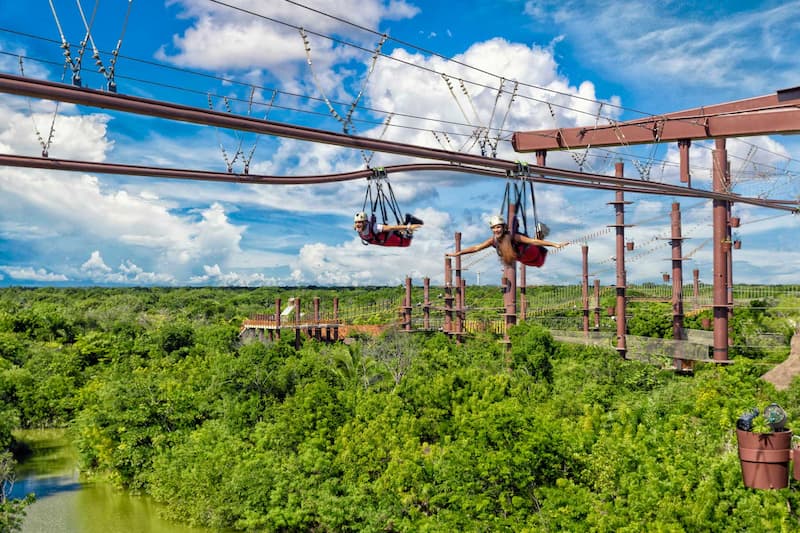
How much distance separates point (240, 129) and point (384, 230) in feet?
10.3

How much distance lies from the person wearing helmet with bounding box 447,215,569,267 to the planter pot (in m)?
3.77

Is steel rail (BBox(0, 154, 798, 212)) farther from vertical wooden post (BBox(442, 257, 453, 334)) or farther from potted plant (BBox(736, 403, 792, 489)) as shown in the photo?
vertical wooden post (BBox(442, 257, 453, 334))

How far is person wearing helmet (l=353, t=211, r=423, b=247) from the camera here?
1212 centimetres

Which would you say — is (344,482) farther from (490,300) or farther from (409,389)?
(490,300)

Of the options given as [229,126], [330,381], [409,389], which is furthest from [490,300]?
[229,126]

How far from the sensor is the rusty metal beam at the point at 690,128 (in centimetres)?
2033

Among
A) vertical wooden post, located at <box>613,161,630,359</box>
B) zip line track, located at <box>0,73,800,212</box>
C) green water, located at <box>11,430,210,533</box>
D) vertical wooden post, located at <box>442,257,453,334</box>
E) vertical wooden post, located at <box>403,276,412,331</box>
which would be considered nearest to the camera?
zip line track, located at <box>0,73,800,212</box>

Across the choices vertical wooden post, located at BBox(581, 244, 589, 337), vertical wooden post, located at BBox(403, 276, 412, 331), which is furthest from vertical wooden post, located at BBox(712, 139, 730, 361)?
vertical wooden post, located at BBox(403, 276, 412, 331)

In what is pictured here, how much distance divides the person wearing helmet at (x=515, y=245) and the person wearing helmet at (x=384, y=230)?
3.72ft

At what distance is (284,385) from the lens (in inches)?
1471

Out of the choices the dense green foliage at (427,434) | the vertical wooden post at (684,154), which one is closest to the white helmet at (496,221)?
the dense green foliage at (427,434)

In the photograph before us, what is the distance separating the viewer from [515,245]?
11594 mm

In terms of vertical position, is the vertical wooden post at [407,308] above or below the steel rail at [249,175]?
below

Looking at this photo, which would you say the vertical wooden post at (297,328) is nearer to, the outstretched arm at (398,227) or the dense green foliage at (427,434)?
the dense green foliage at (427,434)
